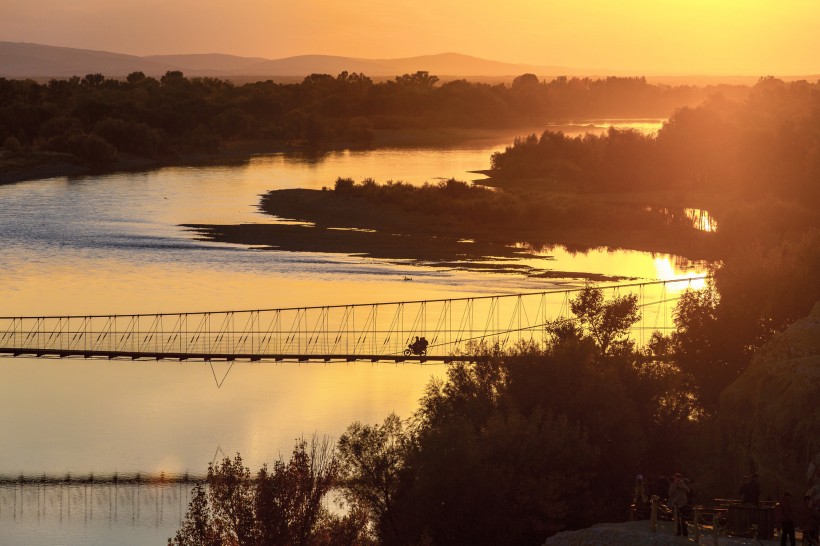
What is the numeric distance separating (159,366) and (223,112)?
7105 centimetres

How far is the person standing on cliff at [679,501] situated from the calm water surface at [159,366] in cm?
1003

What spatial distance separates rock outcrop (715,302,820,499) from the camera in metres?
17.1

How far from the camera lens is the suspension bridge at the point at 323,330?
32.1m

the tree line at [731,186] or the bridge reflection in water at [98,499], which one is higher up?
the tree line at [731,186]

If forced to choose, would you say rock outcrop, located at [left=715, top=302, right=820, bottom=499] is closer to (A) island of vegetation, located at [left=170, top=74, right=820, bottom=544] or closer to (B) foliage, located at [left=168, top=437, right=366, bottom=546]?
(A) island of vegetation, located at [left=170, top=74, right=820, bottom=544]

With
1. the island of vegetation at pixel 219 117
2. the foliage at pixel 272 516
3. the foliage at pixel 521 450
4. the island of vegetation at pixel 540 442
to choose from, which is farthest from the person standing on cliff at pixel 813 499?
the island of vegetation at pixel 219 117

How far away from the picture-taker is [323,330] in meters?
35.4

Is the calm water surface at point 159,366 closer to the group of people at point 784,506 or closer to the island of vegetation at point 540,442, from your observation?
the island of vegetation at point 540,442

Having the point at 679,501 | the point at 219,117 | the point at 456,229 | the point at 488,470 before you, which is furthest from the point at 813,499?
the point at 219,117

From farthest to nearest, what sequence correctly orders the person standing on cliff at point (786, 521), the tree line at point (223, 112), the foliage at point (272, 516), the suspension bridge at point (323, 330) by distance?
the tree line at point (223, 112)
the suspension bridge at point (323, 330)
the foliage at point (272, 516)
the person standing on cliff at point (786, 521)

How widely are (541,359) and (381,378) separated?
35.2ft

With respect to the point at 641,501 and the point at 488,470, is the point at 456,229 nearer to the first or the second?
the point at 488,470

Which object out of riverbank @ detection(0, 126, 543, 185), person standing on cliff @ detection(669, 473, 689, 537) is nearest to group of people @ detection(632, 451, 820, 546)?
person standing on cliff @ detection(669, 473, 689, 537)

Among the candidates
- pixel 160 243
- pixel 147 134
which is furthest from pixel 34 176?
pixel 160 243
